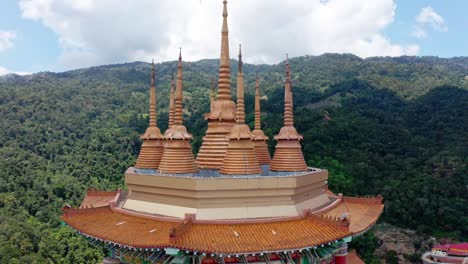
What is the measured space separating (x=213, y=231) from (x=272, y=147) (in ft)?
164

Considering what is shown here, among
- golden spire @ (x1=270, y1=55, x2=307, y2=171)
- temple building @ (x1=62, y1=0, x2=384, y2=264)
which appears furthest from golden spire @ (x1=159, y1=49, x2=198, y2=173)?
golden spire @ (x1=270, y1=55, x2=307, y2=171)

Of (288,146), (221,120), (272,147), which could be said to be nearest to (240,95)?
(221,120)

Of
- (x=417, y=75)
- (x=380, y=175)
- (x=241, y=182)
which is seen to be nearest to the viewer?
(x=241, y=182)

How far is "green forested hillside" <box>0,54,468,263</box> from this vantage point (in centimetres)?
5497

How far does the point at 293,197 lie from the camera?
12.5 m

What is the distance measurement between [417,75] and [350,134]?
7778 cm

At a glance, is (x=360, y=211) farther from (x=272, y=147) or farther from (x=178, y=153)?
(x=272, y=147)

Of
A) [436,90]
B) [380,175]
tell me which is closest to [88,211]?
[380,175]

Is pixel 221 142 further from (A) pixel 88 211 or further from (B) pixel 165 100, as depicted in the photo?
(B) pixel 165 100

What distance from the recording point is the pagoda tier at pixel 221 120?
14883 mm

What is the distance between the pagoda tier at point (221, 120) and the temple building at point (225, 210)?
0.04 metres

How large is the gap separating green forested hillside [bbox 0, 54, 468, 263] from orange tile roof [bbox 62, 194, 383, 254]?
35.7m

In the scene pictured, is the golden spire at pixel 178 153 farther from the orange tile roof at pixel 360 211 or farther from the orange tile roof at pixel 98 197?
the orange tile roof at pixel 360 211

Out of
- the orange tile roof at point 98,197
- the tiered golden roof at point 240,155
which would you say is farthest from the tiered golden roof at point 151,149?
the tiered golden roof at point 240,155
